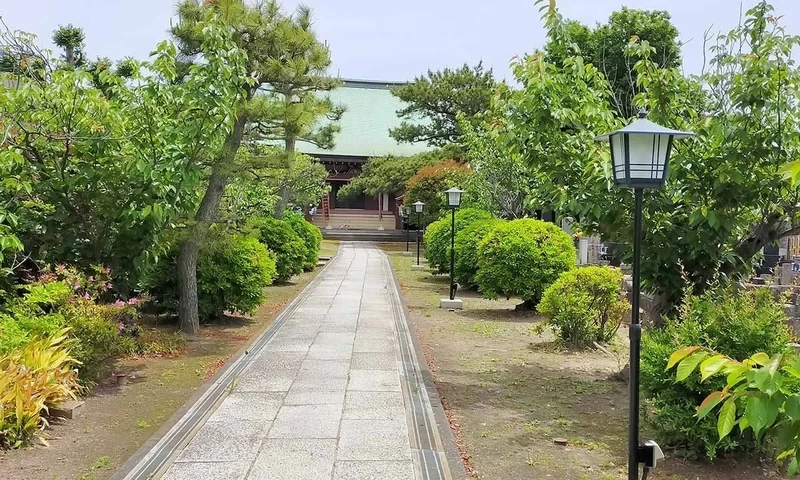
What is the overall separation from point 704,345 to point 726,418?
2.89 m

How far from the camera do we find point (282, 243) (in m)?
16.2

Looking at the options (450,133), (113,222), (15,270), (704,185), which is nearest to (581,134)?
Result: (704,185)

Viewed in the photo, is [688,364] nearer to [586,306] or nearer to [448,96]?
[586,306]

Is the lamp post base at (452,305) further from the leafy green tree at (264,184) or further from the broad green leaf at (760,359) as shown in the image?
the broad green leaf at (760,359)

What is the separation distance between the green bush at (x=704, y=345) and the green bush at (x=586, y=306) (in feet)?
12.6

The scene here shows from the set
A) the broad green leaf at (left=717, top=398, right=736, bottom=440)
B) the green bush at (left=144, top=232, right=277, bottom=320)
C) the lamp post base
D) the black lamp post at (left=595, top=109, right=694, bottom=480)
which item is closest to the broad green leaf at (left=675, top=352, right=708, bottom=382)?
the broad green leaf at (left=717, top=398, right=736, bottom=440)

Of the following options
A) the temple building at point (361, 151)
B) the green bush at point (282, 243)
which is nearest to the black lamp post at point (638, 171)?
the green bush at point (282, 243)

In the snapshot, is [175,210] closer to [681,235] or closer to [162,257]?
[162,257]

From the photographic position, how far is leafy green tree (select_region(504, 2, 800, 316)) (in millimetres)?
5367

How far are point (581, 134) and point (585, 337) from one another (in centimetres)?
363

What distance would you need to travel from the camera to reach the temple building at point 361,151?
1476 inches

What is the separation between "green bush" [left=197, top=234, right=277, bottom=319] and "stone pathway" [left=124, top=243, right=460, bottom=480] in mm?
794

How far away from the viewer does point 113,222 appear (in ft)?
22.9

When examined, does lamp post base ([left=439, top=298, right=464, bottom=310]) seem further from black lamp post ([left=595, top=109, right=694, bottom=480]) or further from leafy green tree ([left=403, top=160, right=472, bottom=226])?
leafy green tree ([left=403, top=160, right=472, bottom=226])
